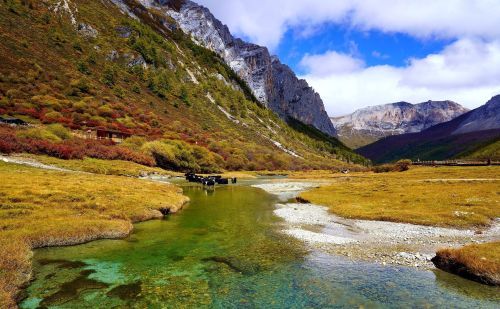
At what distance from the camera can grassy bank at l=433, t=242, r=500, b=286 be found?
19188 millimetres

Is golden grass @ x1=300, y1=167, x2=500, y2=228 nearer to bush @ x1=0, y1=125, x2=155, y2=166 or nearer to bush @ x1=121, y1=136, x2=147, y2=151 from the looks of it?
bush @ x1=0, y1=125, x2=155, y2=166

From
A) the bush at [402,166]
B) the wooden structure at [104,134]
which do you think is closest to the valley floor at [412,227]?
the wooden structure at [104,134]

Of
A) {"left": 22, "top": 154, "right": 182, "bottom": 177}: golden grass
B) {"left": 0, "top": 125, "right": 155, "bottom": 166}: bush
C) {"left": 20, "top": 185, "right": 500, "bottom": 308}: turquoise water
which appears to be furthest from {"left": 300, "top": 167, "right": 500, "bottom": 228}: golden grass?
{"left": 0, "top": 125, "right": 155, "bottom": 166}: bush

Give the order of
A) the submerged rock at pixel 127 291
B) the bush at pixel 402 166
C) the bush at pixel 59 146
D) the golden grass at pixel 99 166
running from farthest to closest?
the bush at pixel 402 166 → the bush at pixel 59 146 → the golden grass at pixel 99 166 → the submerged rock at pixel 127 291

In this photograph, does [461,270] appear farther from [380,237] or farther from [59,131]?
[59,131]

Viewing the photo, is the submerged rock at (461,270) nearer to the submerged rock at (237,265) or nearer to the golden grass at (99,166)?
the submerged rock at (237,265)

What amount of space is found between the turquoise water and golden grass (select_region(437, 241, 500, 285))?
1.09m

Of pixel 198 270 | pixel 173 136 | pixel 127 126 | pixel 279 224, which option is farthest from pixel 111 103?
pixel 198 270

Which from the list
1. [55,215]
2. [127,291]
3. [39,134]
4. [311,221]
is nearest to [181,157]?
[39,134]

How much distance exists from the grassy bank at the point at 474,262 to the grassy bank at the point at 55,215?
76.5 ft

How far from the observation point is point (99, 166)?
2938 inches

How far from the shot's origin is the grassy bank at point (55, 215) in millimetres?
18956

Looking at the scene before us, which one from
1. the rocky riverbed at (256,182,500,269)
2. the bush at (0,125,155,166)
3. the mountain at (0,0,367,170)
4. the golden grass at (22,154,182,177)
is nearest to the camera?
the rocky riverbed at (256,182,500,269)

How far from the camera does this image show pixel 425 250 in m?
25.4
